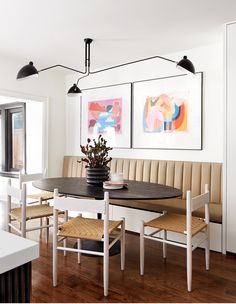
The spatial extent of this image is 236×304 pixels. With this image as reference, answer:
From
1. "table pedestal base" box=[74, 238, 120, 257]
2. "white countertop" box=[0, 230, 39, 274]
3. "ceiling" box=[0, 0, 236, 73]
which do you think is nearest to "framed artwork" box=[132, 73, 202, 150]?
"ceiling" box=[0, 0, 236, 73]

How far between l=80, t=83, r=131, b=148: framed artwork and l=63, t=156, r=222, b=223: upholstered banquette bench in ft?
1.34

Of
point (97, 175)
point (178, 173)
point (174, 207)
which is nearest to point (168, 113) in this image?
point (178, 173)

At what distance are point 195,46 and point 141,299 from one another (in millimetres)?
2901

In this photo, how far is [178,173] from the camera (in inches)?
135

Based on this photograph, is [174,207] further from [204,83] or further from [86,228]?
[204,83]

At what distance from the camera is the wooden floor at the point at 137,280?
6.63 ft

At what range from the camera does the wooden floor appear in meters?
2.02

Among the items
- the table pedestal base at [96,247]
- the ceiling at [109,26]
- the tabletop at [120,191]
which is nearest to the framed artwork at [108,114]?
the ceiling at [109,26]

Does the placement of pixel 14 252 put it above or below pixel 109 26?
below

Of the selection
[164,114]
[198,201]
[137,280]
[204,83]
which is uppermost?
[204,83]

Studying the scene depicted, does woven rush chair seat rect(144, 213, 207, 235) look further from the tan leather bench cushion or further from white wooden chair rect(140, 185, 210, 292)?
the tan leather bench cushion

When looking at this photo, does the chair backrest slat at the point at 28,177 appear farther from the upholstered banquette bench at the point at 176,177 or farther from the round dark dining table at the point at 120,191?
the upholstered banquette bench at the point at 176,177

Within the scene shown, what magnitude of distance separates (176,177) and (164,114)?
87 centimetres

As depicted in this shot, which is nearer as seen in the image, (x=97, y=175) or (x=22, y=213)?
(x=22, y=213)
